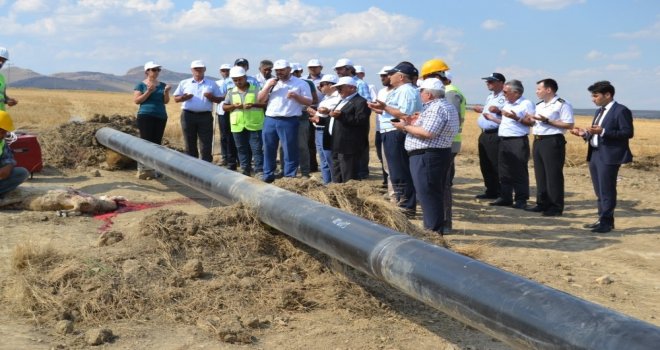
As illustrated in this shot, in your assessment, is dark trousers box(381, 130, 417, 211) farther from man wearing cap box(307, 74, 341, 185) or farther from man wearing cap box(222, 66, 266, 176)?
man wearing cap box(222, 66, 266, 176)

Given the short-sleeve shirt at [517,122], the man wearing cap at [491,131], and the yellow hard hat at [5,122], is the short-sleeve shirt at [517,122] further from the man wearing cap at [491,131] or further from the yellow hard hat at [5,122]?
the yellow hard hat at [5,122]

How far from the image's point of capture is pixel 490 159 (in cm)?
997

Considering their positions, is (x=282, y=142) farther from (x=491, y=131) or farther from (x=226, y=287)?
(x=226, y=287)

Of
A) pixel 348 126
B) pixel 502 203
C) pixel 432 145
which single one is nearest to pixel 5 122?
pixel 348 126

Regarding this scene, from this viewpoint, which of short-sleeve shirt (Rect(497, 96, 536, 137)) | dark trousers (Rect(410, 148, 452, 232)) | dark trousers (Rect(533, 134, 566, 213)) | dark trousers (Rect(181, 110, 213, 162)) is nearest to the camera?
dark trousers (Rect(410, 148, 452, 232))

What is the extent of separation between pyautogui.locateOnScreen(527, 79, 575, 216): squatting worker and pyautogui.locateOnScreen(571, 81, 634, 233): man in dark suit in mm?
571

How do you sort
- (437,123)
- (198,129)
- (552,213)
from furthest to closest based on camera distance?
(198,129), (552,213), (437,123)

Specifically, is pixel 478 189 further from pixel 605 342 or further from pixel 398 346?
pixel 605 342

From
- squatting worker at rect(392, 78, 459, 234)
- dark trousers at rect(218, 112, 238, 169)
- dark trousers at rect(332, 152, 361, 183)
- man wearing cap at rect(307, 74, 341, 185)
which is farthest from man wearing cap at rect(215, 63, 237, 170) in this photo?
squatting worker at rect(392, 78, 459, 234)

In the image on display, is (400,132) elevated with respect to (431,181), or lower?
elevated

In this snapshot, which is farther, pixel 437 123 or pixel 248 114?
pixel 248 114

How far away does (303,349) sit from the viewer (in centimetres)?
397

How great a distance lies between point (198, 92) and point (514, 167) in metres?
4.77

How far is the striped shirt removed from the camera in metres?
6.31
